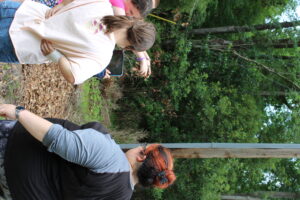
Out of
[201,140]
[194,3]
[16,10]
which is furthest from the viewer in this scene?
[201,140]

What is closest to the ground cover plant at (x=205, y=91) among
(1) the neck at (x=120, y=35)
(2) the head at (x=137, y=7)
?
(2) the head at (x=137, y=7)

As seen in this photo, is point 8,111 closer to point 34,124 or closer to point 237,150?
point 34,124

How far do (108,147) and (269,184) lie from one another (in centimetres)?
1203

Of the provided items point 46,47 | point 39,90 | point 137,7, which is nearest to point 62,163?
point 46,47

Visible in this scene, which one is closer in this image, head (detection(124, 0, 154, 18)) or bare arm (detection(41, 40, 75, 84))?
bare arm (detection(41, 40, 75, 84))

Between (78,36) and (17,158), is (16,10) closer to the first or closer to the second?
(78,36)

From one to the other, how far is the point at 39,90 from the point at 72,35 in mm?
3756

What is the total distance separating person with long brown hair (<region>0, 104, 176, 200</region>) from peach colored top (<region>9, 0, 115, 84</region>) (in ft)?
1.30

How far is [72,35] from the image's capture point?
2.00 meters

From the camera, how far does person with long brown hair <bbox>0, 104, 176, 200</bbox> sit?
188 centimetres

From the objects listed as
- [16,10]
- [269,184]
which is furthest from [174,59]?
[269,184]

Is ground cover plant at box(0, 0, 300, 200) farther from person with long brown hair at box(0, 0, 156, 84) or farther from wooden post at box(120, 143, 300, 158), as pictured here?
person with long brown hair at box(0, 0, 156, 84)

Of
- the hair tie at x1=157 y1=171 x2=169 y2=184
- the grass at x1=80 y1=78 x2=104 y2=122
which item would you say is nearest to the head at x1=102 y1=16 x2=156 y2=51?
the hair tie at x1=157 y1=171 x2=169 y2=184

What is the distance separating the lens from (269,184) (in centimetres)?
1242
